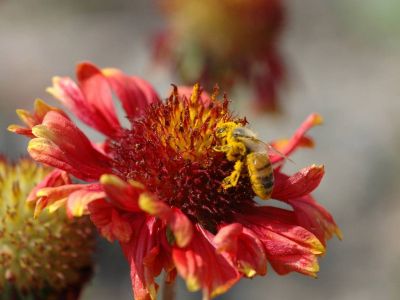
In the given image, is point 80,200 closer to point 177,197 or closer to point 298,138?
point 177,197

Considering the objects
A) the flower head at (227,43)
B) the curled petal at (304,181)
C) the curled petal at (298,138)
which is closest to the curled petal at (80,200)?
the curled petal at (304,181)

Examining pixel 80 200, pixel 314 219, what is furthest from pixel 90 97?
pixel 314 219

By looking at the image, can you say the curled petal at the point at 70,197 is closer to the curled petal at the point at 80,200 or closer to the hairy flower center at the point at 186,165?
the curled petal at the point at 80,200

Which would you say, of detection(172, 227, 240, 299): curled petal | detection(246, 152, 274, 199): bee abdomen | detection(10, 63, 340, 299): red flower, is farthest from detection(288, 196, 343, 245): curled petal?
detection(172, 227, 240, 299): curled petal

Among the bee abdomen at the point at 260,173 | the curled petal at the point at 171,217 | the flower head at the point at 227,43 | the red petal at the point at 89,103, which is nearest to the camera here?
the curled petal at the point at 171,217

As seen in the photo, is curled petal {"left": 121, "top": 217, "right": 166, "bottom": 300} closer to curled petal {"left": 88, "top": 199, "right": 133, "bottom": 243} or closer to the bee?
curled petal {"left": 88, "top": 199, "right": 133, "bottom": 243}

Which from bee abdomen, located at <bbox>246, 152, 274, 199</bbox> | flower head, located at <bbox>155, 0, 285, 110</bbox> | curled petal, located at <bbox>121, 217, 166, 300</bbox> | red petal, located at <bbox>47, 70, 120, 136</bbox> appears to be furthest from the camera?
flower head, located at <bbox>155, 0, 285, 110</bbox>
